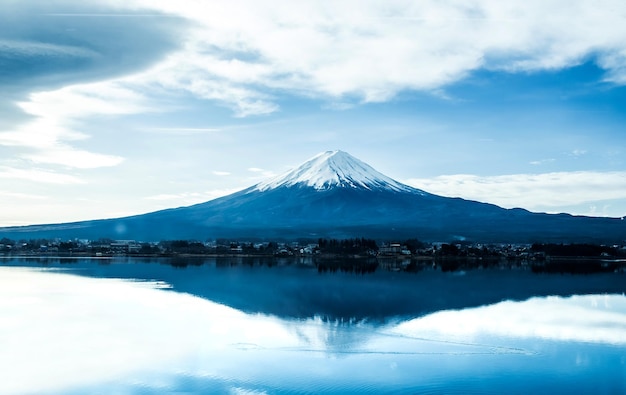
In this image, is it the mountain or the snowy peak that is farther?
the snowy peak

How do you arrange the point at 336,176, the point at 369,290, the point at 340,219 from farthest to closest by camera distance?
the point at 336,176 < the point at 340,219 < the point at 369,290

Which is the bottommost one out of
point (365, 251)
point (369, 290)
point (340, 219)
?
point (369, 290)

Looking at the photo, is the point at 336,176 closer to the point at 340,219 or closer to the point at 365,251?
the point at 340,219

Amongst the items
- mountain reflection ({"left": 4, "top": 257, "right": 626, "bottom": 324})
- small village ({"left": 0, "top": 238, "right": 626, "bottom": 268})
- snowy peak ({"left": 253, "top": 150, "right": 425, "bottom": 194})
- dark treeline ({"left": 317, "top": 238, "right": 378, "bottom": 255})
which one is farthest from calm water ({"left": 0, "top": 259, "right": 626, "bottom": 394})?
snowy peak ({"left": 253, "top": 150, "right": 425, "bottom": 194})

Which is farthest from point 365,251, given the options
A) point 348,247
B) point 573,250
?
point 573,250

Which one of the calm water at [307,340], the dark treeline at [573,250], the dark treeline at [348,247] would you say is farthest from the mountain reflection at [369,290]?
the dark treeline at [573,250]

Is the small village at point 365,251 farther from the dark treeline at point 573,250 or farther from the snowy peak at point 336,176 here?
the snowy peak at point 336,176

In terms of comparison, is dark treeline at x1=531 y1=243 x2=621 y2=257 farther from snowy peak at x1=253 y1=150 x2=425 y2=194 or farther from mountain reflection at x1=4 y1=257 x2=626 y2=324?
snowy peak at x1=253 y1=150 x2=425 y2=194
